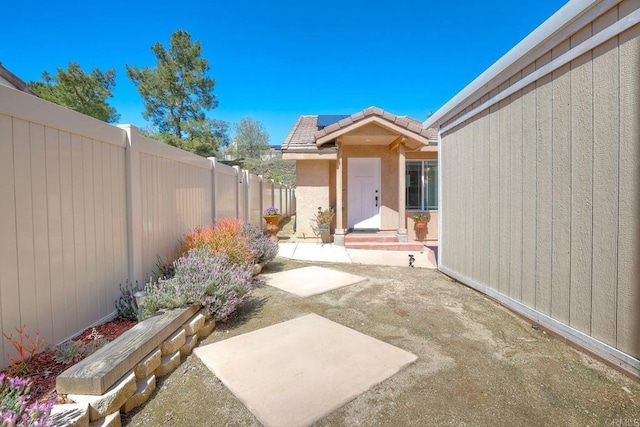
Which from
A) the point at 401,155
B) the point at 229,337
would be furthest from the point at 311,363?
the point at 401,155

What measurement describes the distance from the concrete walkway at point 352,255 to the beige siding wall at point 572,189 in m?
2.60

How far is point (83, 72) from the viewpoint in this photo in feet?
64.5

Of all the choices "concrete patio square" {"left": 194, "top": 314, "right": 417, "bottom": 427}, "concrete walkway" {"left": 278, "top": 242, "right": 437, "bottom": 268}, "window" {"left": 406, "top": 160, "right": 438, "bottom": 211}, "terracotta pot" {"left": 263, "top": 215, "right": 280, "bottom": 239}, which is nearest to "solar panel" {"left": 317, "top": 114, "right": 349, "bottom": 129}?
"window" {"left": 406, "top": 160, "right": 438, "bottom": 211}

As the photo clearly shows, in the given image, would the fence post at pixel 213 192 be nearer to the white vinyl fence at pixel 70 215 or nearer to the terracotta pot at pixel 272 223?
the white vinyl fence at pixel 70 215

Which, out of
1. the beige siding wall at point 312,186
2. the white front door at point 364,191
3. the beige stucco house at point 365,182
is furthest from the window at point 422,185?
the beige siding wall at point 312,186

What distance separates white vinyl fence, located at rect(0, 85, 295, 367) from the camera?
1960 mm

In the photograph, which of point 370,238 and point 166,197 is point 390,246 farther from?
point 166,197

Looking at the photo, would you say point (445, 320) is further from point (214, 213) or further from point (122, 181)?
point (214, 213)

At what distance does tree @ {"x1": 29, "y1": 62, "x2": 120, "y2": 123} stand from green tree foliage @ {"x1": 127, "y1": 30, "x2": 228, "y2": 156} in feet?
10.5

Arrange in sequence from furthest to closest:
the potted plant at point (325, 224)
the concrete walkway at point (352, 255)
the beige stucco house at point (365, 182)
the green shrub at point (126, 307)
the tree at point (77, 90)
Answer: the tree at point (77, 90) → the beige stucco house at point (365, 182) → the potted plant at point (325, 224) → the concrete walkway at point (352, 255) → the green shrub at point (126, 307)

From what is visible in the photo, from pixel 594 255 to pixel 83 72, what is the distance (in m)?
27.2

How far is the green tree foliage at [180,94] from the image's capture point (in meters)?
23.5

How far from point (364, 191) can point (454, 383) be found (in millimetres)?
7897

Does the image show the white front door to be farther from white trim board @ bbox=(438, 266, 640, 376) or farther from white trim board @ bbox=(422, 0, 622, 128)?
white trim board @ bbox=(438, 266, 640, 376)
